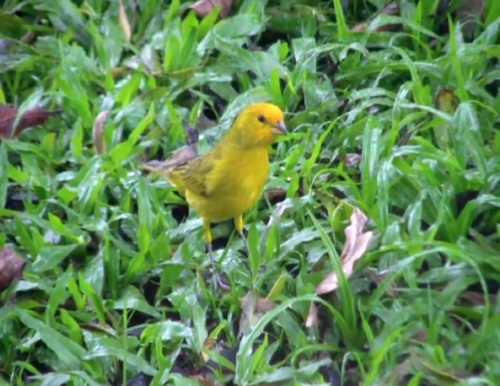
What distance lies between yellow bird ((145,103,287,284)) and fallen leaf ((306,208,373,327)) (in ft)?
1.67

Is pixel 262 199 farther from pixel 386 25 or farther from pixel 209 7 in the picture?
pixel 209 7

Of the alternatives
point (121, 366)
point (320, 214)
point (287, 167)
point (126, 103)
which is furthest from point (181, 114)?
point (121, 366)

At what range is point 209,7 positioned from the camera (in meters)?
6.89

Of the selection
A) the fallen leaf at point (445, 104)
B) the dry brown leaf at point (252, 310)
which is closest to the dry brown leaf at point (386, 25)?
the fallen leaf at point (445, 104)

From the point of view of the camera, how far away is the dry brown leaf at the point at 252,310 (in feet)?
15.7

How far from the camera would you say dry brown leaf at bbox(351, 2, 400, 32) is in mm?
6285

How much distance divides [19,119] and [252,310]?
6.94 feet

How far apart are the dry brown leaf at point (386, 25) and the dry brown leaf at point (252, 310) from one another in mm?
2023

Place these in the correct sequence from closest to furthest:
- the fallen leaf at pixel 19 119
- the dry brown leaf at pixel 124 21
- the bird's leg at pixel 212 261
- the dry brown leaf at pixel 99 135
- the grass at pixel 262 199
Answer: the grass at pixel 262 199
the bird's leg at pixel 212 261
the dry brown leaf at pixel 99 135
the fallen leaf at pixel 19 119
the dry brown leaf at pixel 124 21

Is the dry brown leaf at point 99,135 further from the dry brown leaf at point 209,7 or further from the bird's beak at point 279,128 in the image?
the bird's beak at point 279,128

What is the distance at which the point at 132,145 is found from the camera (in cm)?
595

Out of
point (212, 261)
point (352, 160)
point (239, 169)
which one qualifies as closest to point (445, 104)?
point (352, 160)

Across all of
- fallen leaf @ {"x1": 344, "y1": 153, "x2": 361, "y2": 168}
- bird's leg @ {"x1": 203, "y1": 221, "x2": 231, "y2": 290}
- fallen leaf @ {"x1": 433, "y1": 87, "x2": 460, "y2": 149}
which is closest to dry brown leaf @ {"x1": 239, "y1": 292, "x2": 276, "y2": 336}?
bird's leg @ {"x1": 203, "y1": 221, "x2": 231, "y2": 290}

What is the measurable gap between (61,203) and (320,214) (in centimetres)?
129
